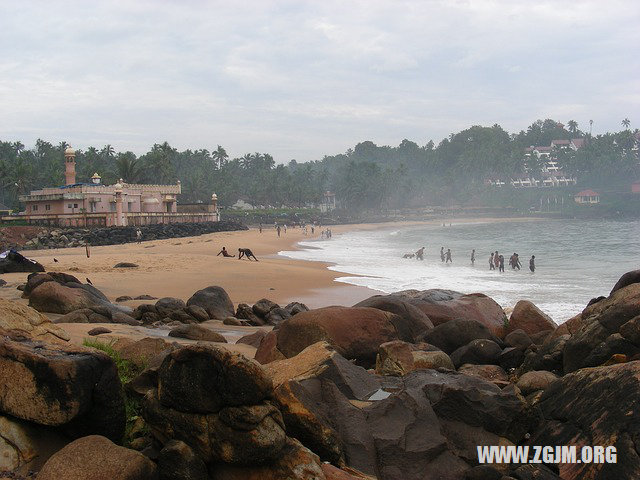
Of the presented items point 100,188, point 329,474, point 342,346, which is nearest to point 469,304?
point 342,346

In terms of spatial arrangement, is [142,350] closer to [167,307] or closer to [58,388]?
[58,388]

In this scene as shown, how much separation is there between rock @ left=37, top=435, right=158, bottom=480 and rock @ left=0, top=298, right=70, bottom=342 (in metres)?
1.69

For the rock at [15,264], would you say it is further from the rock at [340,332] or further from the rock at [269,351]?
the rock at [340,332]

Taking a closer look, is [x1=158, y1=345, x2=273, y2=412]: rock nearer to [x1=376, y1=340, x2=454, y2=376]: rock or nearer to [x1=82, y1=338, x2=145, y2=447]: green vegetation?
[x1=82, y1=338, x2=145, y2=447]: green vegetation

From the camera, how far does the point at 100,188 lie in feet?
215

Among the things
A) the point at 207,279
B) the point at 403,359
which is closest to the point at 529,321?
the point at 403,359

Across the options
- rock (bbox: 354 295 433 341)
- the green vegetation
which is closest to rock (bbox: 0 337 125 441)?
the green vegetation

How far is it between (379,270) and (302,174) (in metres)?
128

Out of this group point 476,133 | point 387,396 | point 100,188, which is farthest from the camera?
point 476,133

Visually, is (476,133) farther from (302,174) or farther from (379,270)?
(379,270)

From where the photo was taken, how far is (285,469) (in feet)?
16.2

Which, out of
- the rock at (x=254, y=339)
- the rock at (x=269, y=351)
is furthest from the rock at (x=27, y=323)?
the rock at (x=254, y=339)

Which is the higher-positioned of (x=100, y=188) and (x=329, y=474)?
(x=100, y=188)

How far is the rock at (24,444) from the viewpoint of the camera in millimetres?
4957
